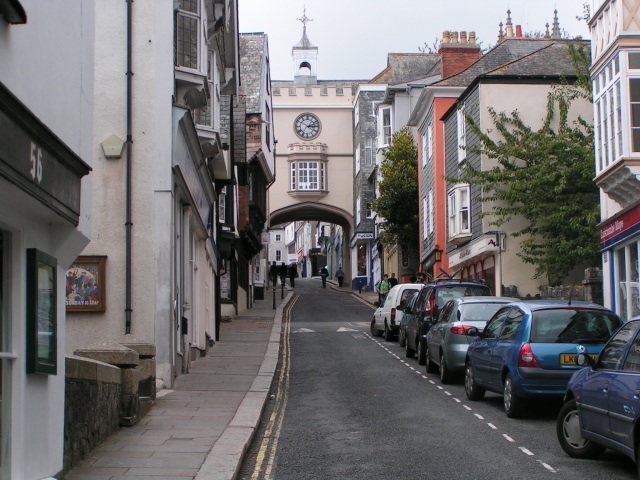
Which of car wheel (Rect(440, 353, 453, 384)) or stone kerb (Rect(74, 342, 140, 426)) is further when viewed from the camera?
car wheel (Rect(440, 353, 453, 384))

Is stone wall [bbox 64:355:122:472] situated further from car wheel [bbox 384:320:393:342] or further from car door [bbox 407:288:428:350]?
car wheel [bbox 384:320:393:342]

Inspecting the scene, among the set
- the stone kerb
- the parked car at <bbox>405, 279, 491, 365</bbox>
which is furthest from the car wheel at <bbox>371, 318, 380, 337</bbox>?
the stone kerb

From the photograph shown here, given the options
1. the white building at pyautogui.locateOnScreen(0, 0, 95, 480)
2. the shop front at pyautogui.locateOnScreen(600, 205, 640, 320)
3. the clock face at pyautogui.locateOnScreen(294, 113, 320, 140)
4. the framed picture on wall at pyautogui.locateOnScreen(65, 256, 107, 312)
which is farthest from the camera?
the clock face at pyautogui.locateOnScreen(294, 113, 320, 140)

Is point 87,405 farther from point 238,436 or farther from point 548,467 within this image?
point 548,467

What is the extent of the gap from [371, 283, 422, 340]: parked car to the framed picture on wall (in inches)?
456

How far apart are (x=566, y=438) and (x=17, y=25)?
6.62 m

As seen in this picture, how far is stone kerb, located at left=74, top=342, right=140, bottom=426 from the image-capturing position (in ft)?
35.5

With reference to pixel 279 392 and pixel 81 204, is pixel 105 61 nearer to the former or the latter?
pixel 279 392

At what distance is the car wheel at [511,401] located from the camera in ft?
38.3

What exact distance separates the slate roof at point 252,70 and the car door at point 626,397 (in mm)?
33633

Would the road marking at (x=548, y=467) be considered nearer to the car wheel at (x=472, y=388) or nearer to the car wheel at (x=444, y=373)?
the car wheel at (x=472, y=388)

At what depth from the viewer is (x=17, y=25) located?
614 centimetres

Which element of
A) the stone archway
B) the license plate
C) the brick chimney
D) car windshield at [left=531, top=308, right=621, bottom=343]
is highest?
the brick chimney

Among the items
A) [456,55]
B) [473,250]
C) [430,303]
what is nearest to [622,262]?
[430,303]
